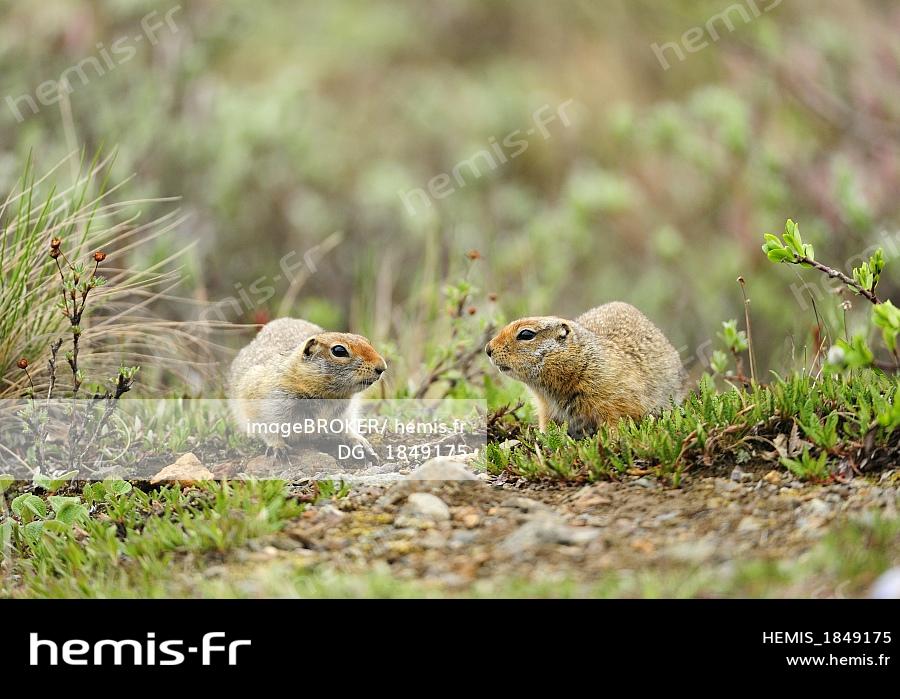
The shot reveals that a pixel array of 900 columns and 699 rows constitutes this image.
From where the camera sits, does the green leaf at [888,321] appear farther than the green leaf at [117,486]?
No

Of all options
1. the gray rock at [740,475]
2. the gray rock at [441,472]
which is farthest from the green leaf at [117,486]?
the gray rock at [740,475]

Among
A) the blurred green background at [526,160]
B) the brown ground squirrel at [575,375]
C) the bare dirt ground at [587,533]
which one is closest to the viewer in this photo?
the bare dirt ground at [587,533]

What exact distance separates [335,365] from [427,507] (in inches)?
50.7

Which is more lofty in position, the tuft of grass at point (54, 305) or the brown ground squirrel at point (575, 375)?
the tuft of grass at point (54, 305)

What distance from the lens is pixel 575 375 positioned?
5.11 metres

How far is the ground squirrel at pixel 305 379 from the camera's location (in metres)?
4.95

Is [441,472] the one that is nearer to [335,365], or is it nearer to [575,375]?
[335,365]

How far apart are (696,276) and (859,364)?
20.9ft

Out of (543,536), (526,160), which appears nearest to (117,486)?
(543,536)

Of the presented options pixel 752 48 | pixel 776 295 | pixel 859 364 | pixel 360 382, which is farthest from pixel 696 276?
pixel 859 364

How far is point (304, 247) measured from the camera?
10781 millimetres

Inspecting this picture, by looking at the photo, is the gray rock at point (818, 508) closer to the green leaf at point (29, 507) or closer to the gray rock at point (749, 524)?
the gray rock at point (749, 524)
